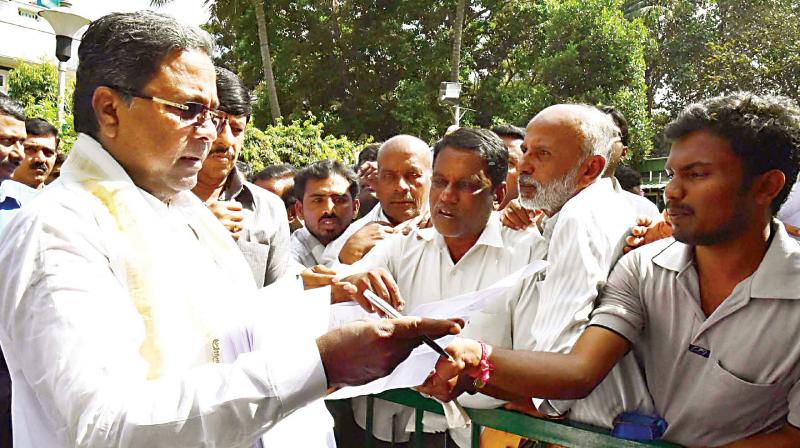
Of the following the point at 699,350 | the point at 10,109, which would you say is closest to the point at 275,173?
the point at 10,109

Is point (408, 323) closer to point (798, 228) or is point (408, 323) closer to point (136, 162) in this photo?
point (136, 162)

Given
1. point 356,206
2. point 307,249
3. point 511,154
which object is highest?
point 511,154

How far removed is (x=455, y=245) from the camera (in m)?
3.16

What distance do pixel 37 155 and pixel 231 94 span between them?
9.65 feet

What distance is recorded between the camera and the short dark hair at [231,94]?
3.08 metres

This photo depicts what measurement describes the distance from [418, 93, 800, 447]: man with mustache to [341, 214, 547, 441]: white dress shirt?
1.97ft

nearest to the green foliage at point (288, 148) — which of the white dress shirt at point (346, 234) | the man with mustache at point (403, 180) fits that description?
the white dress shirt at point (346, 234)

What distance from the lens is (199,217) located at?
6.56 ft

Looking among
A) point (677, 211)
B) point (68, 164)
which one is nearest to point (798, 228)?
point (677, 211)

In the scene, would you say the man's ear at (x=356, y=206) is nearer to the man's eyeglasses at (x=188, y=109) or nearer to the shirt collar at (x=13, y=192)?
the shirt collar at (x=13, y=192)

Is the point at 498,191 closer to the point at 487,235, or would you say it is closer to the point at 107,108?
the point at 487,235

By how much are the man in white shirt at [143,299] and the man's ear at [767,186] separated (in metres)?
1.26

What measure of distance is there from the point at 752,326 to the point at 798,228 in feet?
3.78

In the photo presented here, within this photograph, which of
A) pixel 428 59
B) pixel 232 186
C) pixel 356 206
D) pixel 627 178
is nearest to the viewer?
pixel 232 186
